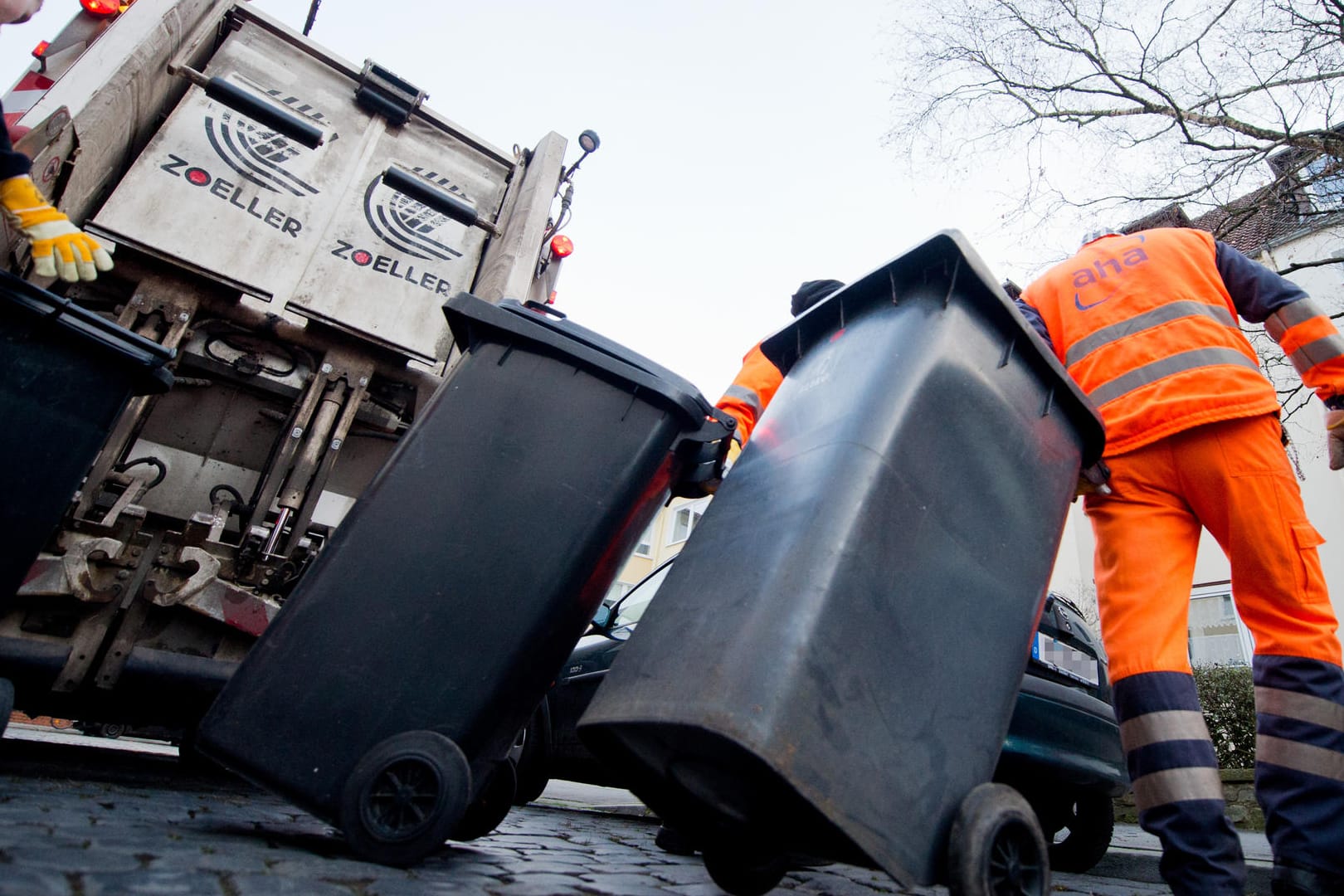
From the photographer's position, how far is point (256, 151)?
331cm

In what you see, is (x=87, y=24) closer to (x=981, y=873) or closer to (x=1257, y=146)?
(x=981, y=873)

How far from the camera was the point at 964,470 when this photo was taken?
52.0 inches

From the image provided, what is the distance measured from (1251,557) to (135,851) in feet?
7.42

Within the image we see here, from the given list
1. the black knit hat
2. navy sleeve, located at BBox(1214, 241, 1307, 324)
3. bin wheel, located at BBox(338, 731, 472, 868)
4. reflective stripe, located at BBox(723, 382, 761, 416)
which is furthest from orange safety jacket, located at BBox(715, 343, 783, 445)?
navy sleeve, located at BBox(1214, 241, 1307, 324)

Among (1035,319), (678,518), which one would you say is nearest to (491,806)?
(1035,319)

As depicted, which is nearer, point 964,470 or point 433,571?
point 964,470

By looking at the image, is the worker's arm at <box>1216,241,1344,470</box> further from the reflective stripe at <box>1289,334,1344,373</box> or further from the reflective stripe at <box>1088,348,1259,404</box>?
the reflective stripe at <box>1088,348,1259,404</box>

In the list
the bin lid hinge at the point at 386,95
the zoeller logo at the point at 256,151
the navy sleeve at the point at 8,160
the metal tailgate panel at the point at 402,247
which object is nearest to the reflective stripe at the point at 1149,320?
the metal tailgate panel at the point at 402,247

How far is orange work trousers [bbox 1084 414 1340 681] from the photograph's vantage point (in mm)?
1580

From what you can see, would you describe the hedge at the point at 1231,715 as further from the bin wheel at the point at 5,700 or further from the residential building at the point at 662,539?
the residential building at the point at 662,539

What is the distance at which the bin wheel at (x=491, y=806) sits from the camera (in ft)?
5.96

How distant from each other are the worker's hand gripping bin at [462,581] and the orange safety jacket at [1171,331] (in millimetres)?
999

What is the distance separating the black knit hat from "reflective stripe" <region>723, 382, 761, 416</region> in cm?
23

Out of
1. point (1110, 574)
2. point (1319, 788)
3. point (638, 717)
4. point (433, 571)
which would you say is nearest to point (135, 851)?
point (433, 571)
